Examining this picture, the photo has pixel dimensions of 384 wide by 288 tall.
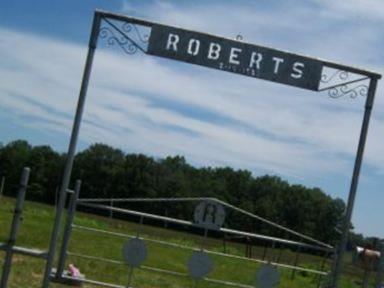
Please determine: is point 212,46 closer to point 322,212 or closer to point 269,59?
point 269,59

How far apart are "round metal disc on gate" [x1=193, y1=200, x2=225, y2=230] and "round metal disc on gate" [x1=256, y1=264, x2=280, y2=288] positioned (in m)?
0.74

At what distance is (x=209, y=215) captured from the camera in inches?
378

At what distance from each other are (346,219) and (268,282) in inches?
46.4

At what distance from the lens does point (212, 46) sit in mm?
9281

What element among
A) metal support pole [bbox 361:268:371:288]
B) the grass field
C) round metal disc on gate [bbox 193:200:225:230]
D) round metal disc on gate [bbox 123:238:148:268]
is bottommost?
the grass field

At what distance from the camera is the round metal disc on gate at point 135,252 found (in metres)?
9.80

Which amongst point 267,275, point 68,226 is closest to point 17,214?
point 68,226

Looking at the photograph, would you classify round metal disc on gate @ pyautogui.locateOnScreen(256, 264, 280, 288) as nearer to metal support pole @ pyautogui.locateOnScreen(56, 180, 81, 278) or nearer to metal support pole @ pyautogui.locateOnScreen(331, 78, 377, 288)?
metal support pole @ pyautogui.locateOnScreen(331, 78, 377, 288)

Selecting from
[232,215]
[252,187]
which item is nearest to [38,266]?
[232,215]

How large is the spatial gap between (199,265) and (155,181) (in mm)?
72474

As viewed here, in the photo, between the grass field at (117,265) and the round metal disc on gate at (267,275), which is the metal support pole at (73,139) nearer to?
the grass field at (117,265)

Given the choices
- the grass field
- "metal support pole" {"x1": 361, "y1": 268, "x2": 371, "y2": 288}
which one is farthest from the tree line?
"metal support pole" {"x1": 361, "y1": 268, "x2": 371, "y2": 288}

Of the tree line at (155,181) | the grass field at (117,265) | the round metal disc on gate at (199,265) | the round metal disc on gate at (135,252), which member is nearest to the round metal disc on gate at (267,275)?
the round metal disc on gate at (199,265)

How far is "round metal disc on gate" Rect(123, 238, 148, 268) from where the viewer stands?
9805 millimetres
